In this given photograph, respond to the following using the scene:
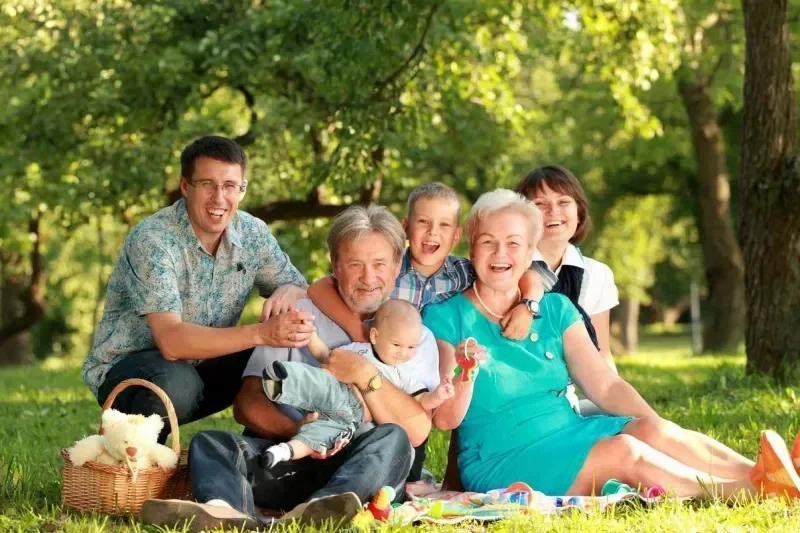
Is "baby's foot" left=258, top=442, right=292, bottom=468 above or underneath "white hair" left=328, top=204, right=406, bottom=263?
underneath

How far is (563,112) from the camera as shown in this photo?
20.9 m

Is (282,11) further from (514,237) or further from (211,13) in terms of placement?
(514,237)

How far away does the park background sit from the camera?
9.30 metres

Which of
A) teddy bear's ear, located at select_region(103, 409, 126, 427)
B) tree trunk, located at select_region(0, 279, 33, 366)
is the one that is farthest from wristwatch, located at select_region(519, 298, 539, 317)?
tree trunk, located at select_region(0, 279, 33, 366)

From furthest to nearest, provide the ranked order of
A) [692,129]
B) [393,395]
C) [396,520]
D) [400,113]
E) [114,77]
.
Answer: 1. [692,129]
2. [114,77]
3. [400,113]
4. [393,395]
5. [396,520]

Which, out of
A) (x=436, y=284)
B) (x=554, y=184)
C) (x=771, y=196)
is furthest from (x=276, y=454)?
(x=771, y=196)

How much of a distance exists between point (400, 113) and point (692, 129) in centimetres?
743

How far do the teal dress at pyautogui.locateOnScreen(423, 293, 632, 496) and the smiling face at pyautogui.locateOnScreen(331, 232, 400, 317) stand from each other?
30cm

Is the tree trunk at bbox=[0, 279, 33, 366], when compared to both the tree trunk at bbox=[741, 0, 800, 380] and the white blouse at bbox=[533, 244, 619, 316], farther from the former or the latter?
the white blouse at bbox=[533, 244, 619, 316]

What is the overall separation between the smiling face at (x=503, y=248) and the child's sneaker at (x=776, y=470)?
1210mm

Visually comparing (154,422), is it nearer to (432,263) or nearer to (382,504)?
(382,504)

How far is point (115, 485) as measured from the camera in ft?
14.9

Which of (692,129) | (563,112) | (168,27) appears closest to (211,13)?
(168,27)

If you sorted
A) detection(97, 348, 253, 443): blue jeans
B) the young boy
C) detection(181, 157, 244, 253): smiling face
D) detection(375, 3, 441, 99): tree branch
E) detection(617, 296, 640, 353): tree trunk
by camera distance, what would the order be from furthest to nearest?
1. detection(617, 296, 640, 353): tree trunk
2. detection(375, 3, 441, 99): tree branch
3. detection(181, 157, 244, 253): smiling face
4. the young boy
5. detection(97, 348, 253, 443): blue jeans
